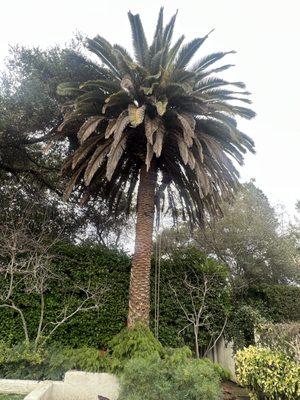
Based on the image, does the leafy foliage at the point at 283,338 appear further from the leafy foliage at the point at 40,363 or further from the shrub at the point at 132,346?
the leafy foliage at the point at 40,363

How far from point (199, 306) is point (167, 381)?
15.5 ft

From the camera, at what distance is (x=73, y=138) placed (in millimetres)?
10477

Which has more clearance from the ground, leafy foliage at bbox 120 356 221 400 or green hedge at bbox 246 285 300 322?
green hedge at bbox 246 285 300 322

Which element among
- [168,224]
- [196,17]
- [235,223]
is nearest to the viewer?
[196,17]

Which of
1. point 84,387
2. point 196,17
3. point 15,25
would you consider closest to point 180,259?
point 84,387

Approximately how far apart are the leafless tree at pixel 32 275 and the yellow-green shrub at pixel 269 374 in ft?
12.4

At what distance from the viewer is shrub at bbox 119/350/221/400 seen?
5.32 meters

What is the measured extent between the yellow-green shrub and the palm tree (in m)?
2.59

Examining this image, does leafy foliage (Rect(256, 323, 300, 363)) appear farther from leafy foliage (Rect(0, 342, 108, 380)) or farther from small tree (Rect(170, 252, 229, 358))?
leafy foliage (Rect(0, 342, 108, 380))

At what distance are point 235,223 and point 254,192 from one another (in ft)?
12.2

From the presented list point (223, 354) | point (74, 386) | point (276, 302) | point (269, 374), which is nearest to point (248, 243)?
point (276, 302)

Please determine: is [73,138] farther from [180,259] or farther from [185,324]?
[185,324]

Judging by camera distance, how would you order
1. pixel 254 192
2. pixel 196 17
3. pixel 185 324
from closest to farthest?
pixel 196 17, pixel 185 324, pixel 254 192

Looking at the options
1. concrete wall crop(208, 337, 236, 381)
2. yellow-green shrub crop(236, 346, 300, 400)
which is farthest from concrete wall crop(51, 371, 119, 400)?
concrete wall crop(208, 337, 236, 381)
